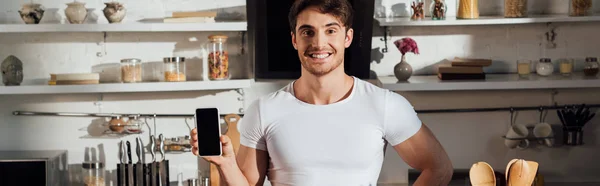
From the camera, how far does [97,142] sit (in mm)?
4594

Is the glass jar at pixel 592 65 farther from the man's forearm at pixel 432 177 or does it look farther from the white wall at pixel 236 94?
the man's forearm at pixel 432 177

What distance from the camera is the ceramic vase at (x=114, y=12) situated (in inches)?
168

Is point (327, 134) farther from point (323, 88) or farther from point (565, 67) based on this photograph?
point (565, 67)

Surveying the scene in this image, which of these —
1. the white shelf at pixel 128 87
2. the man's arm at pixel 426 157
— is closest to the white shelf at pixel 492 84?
the white shelf at pixel 128 87

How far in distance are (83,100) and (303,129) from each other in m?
2.67

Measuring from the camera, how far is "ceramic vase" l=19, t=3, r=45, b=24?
4.25 meters

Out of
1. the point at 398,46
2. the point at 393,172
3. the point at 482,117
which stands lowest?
the point at 393,172

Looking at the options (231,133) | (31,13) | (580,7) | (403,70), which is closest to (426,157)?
(403,70)

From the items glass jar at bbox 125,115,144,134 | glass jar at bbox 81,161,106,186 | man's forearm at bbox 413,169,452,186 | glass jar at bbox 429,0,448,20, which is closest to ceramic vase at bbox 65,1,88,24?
glass jar at bbox 125,115,144,134

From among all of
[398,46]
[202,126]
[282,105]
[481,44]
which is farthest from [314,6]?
[481,44]

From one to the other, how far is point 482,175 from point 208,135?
0.91m

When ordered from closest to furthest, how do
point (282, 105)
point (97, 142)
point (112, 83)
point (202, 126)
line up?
point (202, 126), point (282, 105), point (112, 83), point (97, 142)

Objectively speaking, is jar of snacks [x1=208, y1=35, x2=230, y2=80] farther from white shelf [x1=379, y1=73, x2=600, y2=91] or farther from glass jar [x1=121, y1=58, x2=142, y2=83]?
white shelf [x1=379, y1=73, x2=600, y2=91]

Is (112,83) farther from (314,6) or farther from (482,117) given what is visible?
(314,6)
